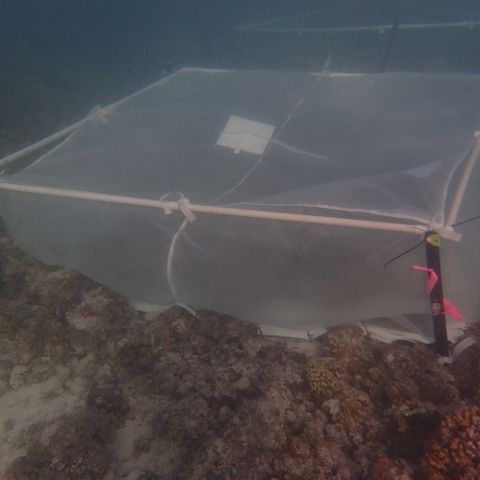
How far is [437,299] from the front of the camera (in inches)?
117

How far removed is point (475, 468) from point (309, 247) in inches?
75.3

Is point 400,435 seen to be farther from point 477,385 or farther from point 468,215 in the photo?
point 468,215

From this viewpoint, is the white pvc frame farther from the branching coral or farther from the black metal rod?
the branching coral

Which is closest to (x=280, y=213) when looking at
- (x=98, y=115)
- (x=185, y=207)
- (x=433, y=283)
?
(x=185, y=207)

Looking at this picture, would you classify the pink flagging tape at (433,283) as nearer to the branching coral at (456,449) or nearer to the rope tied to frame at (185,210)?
the branching coral at (456,449)

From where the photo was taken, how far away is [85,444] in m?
3.52

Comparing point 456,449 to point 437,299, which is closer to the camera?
point 456,449

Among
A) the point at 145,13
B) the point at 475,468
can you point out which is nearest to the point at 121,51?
the point at 145,13

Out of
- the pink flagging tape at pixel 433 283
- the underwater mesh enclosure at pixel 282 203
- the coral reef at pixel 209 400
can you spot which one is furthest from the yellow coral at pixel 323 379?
the pink flagging tape at pixel 433 283

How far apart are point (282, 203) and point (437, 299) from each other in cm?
146

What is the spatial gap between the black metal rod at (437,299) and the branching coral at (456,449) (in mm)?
596

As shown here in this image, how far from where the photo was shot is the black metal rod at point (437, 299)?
8.63ft

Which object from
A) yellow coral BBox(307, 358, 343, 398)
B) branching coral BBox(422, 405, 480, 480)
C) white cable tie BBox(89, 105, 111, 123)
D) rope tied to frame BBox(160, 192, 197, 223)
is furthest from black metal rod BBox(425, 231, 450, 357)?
white cable tie BBox(89, 105, 111, 123)

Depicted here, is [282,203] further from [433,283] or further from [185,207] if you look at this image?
[433,283]
